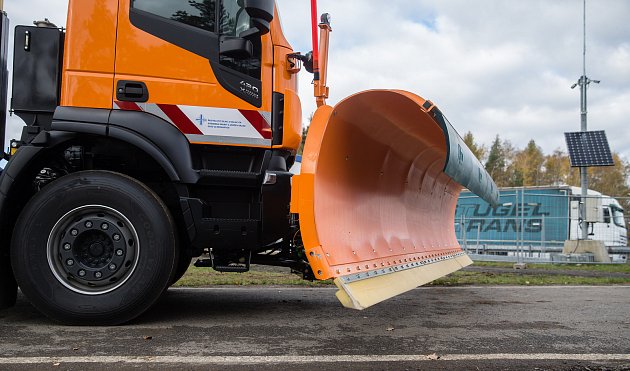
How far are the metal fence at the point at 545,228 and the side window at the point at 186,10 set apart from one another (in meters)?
11.8

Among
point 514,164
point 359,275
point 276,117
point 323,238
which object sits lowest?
point 359,275

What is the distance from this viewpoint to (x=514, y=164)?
72.7 m

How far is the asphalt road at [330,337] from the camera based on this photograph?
2.90 m

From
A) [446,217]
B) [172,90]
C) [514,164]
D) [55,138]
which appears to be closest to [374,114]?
[172,90]

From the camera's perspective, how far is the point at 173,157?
3844 millimetres

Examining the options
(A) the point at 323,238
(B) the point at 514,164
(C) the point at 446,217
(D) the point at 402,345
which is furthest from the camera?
(B) the point at 514,164

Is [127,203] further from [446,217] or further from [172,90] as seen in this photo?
[446,217]

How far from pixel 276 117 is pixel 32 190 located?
2.02m

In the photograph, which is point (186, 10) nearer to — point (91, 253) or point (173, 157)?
point (173, 157)

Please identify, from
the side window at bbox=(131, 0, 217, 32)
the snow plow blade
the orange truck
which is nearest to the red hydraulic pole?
the orange truck

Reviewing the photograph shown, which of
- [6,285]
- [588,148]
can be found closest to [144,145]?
[6,285]

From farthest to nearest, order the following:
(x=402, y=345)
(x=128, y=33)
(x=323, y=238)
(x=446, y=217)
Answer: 1. (x=446, y=217)
2. (x=128, y=33)
3. (x=323, y=238)
4. (x=402, y=345)

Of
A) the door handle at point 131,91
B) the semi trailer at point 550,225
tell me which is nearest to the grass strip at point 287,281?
the door handle at point 131,91

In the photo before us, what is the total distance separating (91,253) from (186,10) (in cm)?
201
